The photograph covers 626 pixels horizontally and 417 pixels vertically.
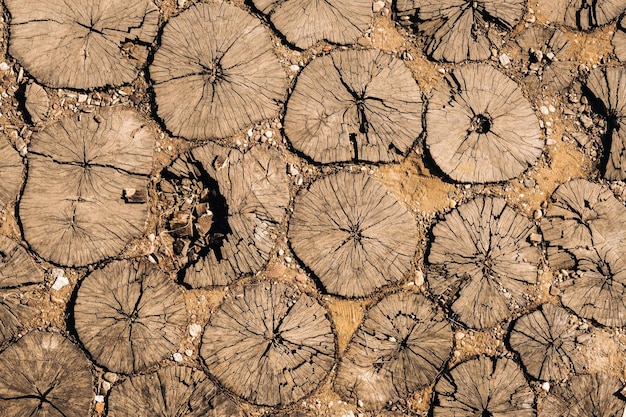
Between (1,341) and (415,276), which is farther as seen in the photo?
(415,276)

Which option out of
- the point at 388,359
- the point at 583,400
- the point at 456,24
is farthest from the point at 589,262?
the point at 456,24

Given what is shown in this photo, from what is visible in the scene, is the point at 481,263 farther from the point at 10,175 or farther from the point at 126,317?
the point at 10,175

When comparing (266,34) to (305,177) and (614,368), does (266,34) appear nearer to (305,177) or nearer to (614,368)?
(305,177)

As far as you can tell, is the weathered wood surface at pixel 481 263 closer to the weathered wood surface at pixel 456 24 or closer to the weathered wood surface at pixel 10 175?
the weathered wood surface at pixel 456 24

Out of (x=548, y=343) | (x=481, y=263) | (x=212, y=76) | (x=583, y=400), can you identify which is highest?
(x=212, y=76)

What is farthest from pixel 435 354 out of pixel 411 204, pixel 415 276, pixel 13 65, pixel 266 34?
pixel 13 65

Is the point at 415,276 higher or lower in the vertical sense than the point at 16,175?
higher

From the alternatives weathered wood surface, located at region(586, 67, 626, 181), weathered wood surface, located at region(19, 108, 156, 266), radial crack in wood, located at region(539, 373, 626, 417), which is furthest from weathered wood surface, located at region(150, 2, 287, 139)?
radial crack in wood, located at region(539, 373, 626, 417)
